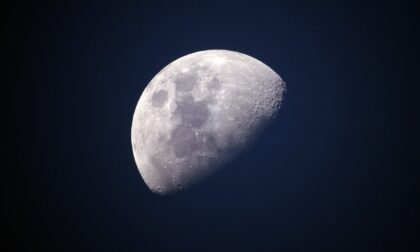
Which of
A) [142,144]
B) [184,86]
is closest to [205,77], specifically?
[184,86]

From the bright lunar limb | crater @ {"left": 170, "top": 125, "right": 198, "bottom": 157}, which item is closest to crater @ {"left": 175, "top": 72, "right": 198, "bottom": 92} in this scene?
the bright lunar limb

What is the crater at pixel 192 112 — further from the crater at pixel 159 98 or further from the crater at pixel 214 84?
the crater at pixel 159 98

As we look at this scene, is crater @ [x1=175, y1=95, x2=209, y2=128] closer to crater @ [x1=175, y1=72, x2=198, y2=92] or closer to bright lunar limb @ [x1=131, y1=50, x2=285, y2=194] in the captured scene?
bright lunar limb @ [x1=131, y1=50, x2=285, y2=194]

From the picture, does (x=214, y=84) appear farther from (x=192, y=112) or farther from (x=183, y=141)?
(x=183, y=141)

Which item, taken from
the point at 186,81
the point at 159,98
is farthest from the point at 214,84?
the point at 159,98

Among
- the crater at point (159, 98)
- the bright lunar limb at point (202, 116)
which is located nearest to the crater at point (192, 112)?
the bright lunar limb at point (202, 116)

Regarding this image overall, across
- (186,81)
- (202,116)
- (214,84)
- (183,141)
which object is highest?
(186,81)
